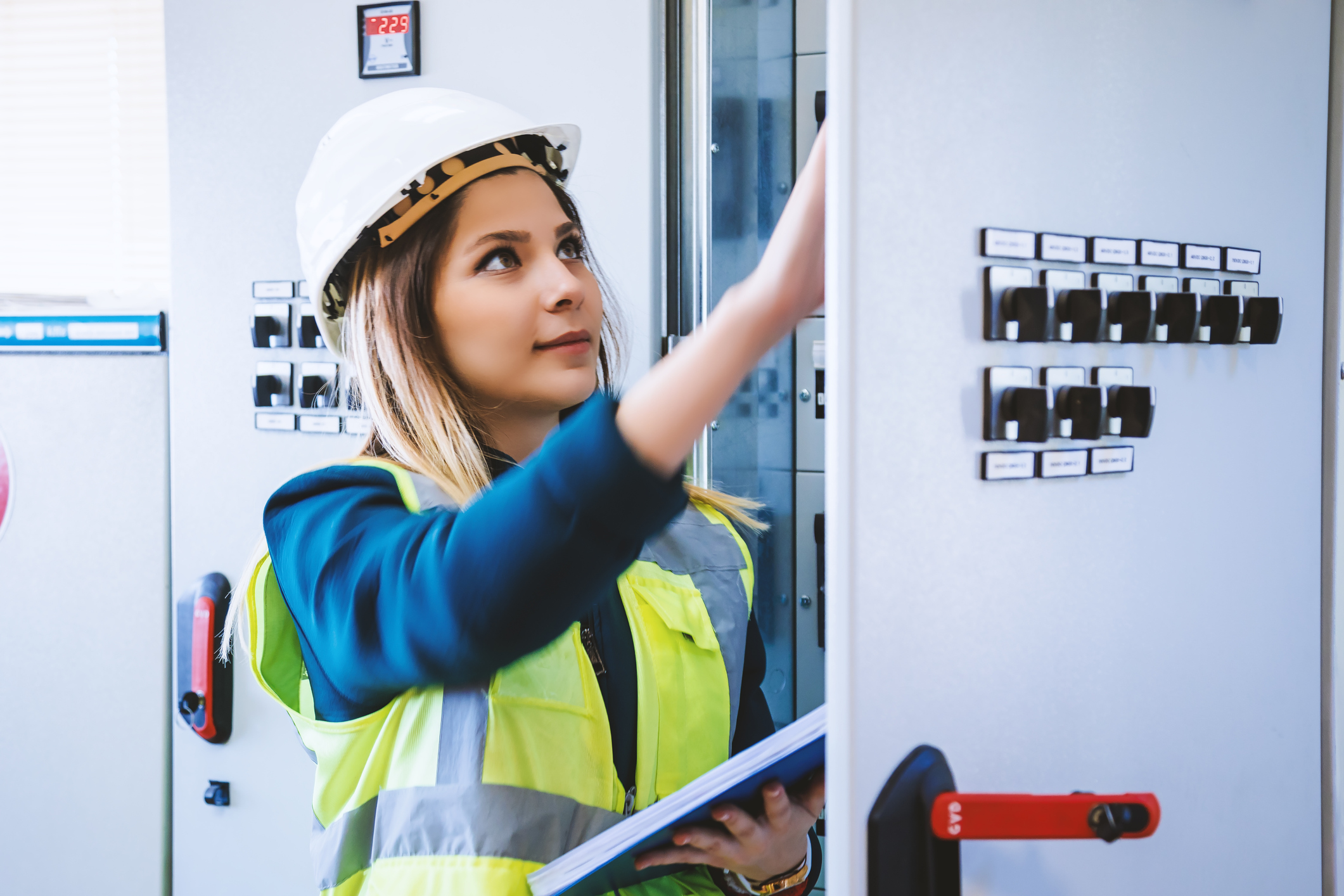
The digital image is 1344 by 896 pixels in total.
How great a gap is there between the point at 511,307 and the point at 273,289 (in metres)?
0.81

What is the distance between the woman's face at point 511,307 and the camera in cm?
96

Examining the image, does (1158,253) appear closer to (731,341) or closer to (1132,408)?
(1132,408)

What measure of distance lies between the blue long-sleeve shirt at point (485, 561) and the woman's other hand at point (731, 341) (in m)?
0.02

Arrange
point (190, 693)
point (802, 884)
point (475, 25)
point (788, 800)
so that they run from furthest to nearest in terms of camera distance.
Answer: point (190, 693)
point (475, 25)
point (802, 884)
point (788, 800)

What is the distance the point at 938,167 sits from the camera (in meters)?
0.65

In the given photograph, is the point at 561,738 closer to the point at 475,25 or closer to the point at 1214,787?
the point at 1214,787

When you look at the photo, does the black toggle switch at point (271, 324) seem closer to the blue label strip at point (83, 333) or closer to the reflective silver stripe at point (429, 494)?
the blue label strip at point (83, 333)

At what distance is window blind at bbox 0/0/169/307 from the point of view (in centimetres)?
186

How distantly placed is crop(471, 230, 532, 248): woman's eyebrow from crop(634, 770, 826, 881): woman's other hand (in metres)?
0.61

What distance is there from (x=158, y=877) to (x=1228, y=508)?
5.96 ft

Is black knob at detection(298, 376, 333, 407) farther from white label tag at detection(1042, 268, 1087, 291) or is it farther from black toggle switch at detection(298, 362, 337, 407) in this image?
white label tag at detection(1042, 268, 1087, 291)

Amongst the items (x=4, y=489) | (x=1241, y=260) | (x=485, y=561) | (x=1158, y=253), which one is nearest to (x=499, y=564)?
(x=485, y=561)

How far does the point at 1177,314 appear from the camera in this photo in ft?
2.47

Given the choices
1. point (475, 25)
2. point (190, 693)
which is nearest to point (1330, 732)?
point (475, 25)
